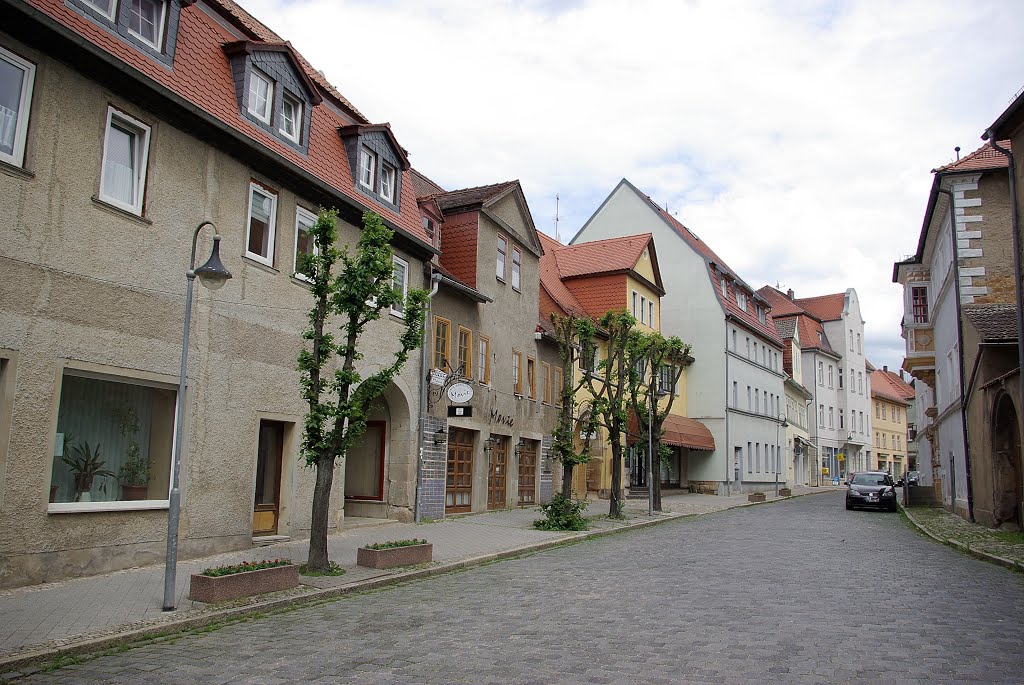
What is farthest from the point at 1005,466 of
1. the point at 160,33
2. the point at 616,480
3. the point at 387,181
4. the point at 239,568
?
the point at 160,33

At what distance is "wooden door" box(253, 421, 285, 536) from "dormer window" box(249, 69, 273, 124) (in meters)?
5.57

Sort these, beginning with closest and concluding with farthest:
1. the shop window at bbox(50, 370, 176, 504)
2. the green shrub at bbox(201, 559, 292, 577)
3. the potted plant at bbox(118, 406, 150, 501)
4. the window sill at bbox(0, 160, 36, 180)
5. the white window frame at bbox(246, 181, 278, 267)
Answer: the green shrub at bbox(201, 559, 292, 577)
the window sill at bbox(0, 160, 36, 180)
the shop window at bbox(50, 370, 176, 504)
the potted plant at bbox(118, 406, 150, 501)
the white window frame at bbox(246, 181, 278, 267)

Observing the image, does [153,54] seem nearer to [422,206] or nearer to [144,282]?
[144,282]

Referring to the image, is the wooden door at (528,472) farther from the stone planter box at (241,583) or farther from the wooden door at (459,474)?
the stone planter box at (241,583)

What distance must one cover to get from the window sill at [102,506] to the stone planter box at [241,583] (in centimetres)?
196

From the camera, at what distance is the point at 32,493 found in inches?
402

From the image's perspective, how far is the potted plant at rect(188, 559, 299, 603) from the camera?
31.1 feet

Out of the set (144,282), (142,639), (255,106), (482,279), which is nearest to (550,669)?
(142,639)

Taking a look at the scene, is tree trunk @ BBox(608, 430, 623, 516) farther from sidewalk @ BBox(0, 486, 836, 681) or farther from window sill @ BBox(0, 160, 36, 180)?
window sill @ BBox(0, 160, 36, 180)

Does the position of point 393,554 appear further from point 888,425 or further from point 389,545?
point 888,425

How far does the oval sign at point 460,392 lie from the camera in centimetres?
2053

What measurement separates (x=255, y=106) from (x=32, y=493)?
307 inches

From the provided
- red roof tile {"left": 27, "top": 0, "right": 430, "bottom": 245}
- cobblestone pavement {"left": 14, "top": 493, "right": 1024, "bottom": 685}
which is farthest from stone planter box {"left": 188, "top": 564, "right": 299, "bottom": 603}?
red roof tile {"left": 27, "top": 0, "right": 430, "bottom": 245}

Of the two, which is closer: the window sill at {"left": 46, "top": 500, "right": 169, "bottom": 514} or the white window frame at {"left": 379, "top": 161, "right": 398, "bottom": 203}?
the window sill at {"left": 46, "top": 500, "right": 169, "bottom": 514}
